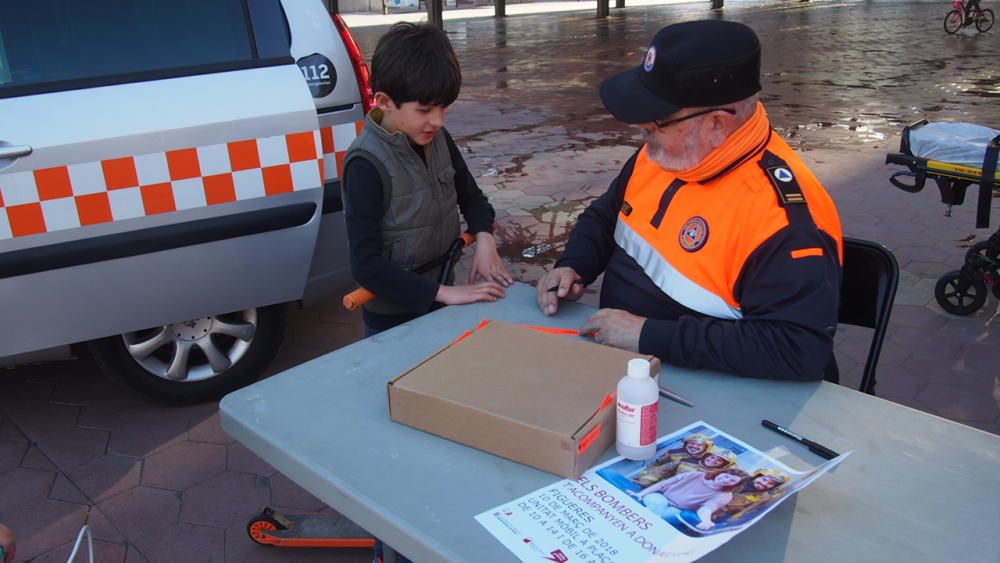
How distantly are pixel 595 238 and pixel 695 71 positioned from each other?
0.67 meters

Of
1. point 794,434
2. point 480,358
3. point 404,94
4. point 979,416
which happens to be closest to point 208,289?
point 404,94

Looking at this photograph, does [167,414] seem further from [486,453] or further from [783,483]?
[783,483]

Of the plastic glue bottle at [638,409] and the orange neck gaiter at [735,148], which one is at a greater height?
the orange neck gaiter at [735,148]

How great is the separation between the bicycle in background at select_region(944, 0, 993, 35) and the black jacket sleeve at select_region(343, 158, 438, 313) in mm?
15873

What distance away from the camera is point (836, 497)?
4.04 ft

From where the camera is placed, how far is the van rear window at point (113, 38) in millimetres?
2406

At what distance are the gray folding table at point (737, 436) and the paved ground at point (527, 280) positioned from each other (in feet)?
3.13

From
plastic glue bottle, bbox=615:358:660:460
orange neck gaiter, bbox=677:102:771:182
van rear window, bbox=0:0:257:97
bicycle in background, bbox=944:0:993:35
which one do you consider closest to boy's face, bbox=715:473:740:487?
plastic glue bottle, bbox=615:358:660:460

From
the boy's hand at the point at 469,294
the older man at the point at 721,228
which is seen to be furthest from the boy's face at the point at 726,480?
the boy's hand at the point at 469,294

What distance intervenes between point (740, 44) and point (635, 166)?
48 cm

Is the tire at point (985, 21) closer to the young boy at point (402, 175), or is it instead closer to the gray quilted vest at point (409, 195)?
the gray quilted vest at point (409, 195)

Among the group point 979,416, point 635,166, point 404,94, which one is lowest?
point 979,416

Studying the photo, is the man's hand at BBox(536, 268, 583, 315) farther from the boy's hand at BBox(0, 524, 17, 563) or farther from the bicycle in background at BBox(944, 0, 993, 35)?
the bicycle in background at BBox(944, 0, 993, 35)

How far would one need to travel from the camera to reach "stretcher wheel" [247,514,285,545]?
7.32ft
